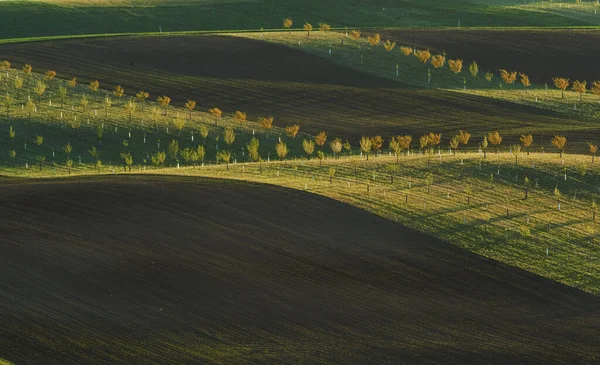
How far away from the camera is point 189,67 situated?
410 ft

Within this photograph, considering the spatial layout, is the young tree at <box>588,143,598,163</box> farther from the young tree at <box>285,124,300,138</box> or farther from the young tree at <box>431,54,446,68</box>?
the young tree at <box>431,54,446,68</box>

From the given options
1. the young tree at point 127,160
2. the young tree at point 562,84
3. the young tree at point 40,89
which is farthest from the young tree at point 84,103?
the young tree at point 562,84

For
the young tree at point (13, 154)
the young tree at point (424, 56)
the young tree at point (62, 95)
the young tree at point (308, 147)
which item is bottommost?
the young tree at point (13, 154)

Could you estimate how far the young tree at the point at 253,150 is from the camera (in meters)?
94.9

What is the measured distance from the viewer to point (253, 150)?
311ft

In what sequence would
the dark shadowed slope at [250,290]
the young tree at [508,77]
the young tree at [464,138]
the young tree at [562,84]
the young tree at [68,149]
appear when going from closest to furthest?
the dark shadowed slope at [250,290] → the young tree at [68,149] → the young tree at [464,138] → the young tree at [562,84] → the young tree at [508,77]

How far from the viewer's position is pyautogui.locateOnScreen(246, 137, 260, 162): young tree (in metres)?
94.9

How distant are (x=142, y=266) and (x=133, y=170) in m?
31.1

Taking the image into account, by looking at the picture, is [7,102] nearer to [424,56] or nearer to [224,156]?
[224,156]

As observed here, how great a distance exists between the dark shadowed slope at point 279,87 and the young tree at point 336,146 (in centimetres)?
272

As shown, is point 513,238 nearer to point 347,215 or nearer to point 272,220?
point 347,215

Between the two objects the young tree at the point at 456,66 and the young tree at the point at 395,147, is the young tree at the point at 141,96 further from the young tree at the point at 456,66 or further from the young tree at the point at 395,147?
the young tree at the point at 456,66

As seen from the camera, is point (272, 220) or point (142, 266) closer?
point (142, 266)

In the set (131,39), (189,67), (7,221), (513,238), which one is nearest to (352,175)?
(513,238)
